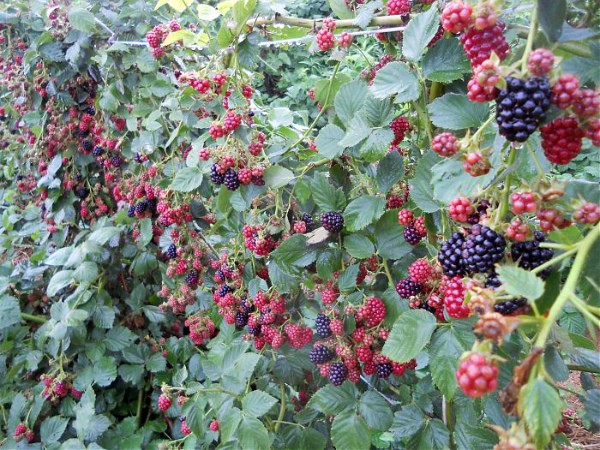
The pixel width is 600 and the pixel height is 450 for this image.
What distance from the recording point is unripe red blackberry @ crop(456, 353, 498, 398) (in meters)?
0.41

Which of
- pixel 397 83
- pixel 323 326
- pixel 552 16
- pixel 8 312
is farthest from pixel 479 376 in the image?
pixel 8 312

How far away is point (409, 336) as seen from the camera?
2.52ft

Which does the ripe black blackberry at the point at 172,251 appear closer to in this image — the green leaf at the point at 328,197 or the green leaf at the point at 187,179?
the green leaf at the point at 187,179

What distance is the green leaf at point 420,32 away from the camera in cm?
82

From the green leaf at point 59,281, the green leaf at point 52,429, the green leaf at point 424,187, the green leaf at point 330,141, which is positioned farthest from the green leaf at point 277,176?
the green leaf at point 52,429

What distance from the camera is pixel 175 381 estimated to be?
5.34ft

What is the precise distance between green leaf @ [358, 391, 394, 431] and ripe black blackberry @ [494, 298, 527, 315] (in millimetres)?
611

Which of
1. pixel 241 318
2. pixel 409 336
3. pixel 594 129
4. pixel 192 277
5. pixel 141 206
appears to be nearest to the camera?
pixel 594 129

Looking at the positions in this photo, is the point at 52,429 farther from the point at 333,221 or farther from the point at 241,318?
the point at 333,221

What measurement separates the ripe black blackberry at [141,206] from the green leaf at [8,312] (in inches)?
26.5

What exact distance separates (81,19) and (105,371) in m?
1.31

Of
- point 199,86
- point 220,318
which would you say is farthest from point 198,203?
point 199,86

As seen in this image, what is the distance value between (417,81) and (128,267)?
1805 mm

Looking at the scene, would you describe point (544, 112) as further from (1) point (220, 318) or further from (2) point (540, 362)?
(1) point (220, 318)
